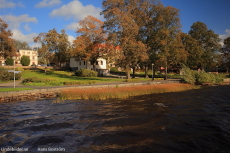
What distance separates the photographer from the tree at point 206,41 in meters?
56.3

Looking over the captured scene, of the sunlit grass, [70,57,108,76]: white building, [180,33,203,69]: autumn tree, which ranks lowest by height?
the sunlit grass

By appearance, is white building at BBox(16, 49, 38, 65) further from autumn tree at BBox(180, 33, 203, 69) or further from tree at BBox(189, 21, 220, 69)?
tree at BBox(189, 21, 220, 69)

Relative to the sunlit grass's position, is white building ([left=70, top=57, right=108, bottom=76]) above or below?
above

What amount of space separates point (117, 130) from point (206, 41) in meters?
59.5

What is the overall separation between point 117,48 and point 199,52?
105 feet

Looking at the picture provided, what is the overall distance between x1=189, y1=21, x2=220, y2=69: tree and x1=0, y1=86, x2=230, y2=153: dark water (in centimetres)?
5004

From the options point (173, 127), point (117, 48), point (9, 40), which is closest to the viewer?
point (173, 127)

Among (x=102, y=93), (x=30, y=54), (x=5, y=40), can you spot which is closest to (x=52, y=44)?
(x=5, y=40)

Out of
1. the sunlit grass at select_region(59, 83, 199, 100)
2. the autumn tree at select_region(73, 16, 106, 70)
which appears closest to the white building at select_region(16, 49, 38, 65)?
the autumn tree at select_region(73, 16, 106, 70)

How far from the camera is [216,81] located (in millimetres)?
37125

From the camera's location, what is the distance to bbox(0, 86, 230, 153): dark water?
23.8 feet

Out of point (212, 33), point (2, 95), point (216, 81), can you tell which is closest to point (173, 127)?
point (2, 95)

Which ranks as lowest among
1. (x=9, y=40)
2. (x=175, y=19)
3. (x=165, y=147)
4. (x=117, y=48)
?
(x=165, y=147)

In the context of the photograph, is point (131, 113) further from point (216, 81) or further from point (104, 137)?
point (216, 81)
